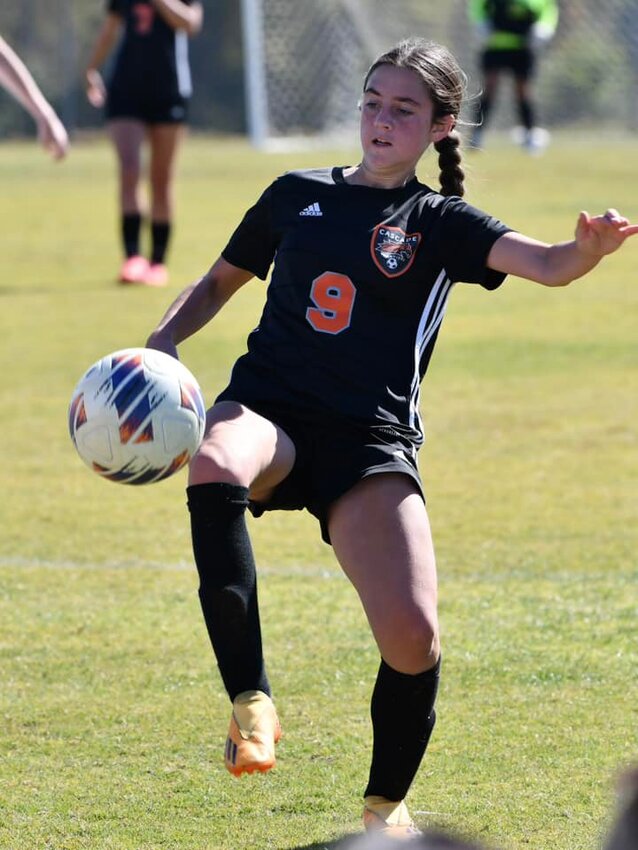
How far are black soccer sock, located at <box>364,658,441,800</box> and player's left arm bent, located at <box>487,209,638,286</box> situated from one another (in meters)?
0.93

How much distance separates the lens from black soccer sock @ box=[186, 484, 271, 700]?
3.46 meters

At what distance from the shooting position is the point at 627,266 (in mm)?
13469

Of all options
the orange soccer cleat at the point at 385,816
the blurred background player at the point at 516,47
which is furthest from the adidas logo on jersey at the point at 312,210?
the blurred background player at the point at 516,47

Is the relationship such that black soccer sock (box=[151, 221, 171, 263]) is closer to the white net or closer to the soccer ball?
the soccer ball

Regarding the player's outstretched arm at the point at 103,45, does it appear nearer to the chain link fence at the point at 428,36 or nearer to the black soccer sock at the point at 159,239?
the black soccer sock at the point at 159,239

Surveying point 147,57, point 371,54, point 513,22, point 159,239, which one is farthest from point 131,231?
point 371,54

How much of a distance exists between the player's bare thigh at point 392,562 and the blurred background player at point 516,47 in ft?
61.2

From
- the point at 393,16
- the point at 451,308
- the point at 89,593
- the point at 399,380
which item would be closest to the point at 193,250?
the point at 451,308

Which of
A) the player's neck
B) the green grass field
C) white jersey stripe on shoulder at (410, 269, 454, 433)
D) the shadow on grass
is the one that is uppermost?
the player's neck

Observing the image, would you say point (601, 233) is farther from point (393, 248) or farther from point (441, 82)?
point (441, 82)

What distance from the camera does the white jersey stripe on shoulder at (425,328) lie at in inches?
151

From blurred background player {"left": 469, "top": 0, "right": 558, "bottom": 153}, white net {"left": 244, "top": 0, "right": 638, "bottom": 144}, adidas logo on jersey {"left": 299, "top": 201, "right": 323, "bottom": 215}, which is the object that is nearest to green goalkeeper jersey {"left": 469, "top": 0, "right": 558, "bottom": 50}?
blurred background player {"left": 469, "top": 0, "right": 558, "bottom": 153}

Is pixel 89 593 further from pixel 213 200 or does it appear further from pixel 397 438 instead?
pixel 213 200

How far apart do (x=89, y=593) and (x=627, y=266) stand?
9075 mm
